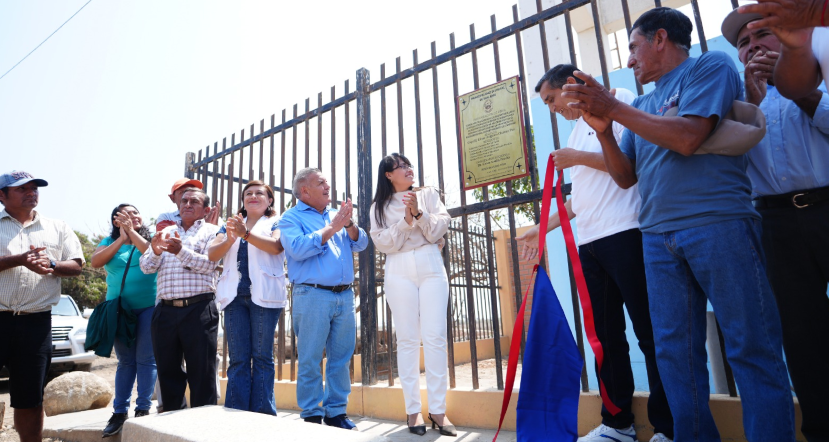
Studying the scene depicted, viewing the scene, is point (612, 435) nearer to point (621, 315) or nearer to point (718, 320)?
point (621, 315)

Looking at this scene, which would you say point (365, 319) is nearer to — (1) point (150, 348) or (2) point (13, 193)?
(1) point (150, 348)

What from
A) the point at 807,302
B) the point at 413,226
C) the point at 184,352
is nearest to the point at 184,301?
the point at 184,352

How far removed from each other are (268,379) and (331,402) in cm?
46

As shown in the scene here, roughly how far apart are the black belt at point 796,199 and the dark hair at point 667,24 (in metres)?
0.75

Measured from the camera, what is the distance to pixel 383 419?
3.84 metres

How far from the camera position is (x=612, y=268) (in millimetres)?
2502

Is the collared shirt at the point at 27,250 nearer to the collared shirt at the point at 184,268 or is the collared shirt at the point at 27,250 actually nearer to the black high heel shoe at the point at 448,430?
the collared shirt at the point at 184,268

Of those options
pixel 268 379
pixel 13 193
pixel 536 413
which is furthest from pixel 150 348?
pixel 536 413

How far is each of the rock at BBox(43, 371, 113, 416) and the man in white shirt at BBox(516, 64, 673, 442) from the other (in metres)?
5.75

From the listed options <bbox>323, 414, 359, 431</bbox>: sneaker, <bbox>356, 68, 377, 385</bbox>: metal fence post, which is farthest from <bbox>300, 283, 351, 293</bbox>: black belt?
<bbox>323, 414, 359, 431</bbox>: sneaker

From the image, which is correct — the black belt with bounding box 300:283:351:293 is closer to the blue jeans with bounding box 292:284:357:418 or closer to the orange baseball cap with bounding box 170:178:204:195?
the blue jeans with bounding box 292:284:357:418

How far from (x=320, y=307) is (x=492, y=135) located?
5.62 feet

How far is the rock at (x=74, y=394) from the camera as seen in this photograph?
221 inches

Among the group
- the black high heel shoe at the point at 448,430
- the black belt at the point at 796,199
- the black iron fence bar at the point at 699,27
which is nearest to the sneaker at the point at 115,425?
the black high heel shoe at the point at 448,430
